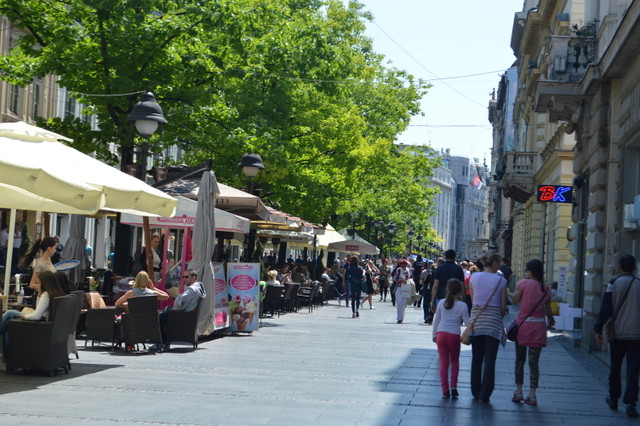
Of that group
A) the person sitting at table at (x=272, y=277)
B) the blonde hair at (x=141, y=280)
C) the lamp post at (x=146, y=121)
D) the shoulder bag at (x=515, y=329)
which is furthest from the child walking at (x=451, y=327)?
the person sitting at table at (x=272, y=277)

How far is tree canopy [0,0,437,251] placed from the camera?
23.2 metres

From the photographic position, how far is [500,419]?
11172 millimetres

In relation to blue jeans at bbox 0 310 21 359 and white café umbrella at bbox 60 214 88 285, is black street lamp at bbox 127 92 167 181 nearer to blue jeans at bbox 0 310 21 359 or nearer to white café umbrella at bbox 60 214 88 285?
white café umbrella at bbox 60 214 88 285

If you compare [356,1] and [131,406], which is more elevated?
[356,1]

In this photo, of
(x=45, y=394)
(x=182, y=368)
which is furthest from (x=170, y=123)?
(x=45, y=394)

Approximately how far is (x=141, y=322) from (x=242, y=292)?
5557mm

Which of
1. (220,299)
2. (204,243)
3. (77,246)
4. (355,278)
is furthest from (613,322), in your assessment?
(355,278)

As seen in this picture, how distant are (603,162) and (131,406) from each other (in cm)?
1238

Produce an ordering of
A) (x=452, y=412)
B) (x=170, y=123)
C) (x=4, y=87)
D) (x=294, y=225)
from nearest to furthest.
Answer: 1. (x=452, y=412)
2. (x=170, y=123)
3. (x=294, y=225)
4. (x=4, y=87)

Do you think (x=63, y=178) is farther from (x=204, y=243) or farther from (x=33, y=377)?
(x=204, y=243)

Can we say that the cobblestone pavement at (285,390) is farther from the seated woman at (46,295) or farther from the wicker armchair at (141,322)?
the seated woman at (46,295)

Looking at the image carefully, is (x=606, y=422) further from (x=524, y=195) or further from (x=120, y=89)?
(x=524, y=195)

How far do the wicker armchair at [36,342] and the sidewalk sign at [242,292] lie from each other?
8.79m

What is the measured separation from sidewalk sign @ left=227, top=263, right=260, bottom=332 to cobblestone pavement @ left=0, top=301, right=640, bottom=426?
1624mm
